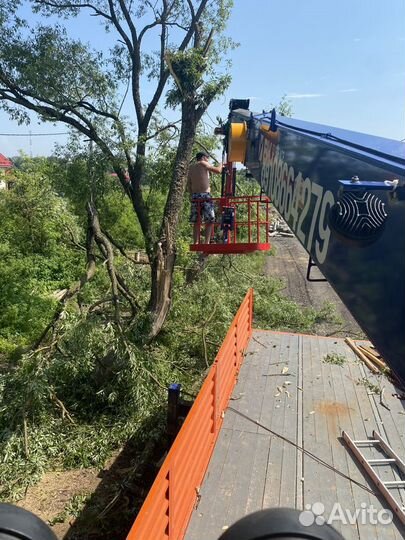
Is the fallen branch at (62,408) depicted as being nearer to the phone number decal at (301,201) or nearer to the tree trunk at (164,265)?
the tree trunk at (164,265)

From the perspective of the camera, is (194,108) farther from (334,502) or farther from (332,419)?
(334,502)

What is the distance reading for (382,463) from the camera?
14.4 feet

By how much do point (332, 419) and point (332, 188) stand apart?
146 inches

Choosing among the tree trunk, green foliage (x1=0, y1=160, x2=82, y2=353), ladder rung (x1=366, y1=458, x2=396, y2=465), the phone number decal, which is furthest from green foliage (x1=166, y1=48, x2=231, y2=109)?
ladder rung (x1=366, y1=458, x2=396, y2=465)

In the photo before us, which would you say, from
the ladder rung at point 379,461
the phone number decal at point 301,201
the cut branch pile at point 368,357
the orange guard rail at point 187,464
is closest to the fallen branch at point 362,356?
the cut branch pile at point 368,357

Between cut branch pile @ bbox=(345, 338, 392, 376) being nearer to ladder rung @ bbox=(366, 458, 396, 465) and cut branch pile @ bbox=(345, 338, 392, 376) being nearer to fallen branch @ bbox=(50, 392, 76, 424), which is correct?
ladder rung @ bbox=(366, 458, 396, 465)

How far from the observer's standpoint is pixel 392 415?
5312mm

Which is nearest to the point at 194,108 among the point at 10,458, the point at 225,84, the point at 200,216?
the point at 225,84

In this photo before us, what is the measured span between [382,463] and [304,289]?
1337 cm

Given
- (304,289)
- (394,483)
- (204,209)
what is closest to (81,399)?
(204,209)

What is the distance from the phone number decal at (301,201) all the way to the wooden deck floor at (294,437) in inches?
99.1

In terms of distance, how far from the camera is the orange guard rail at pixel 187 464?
105 inches

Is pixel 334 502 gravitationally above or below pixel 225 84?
below

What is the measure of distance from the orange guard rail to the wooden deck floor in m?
0.15
